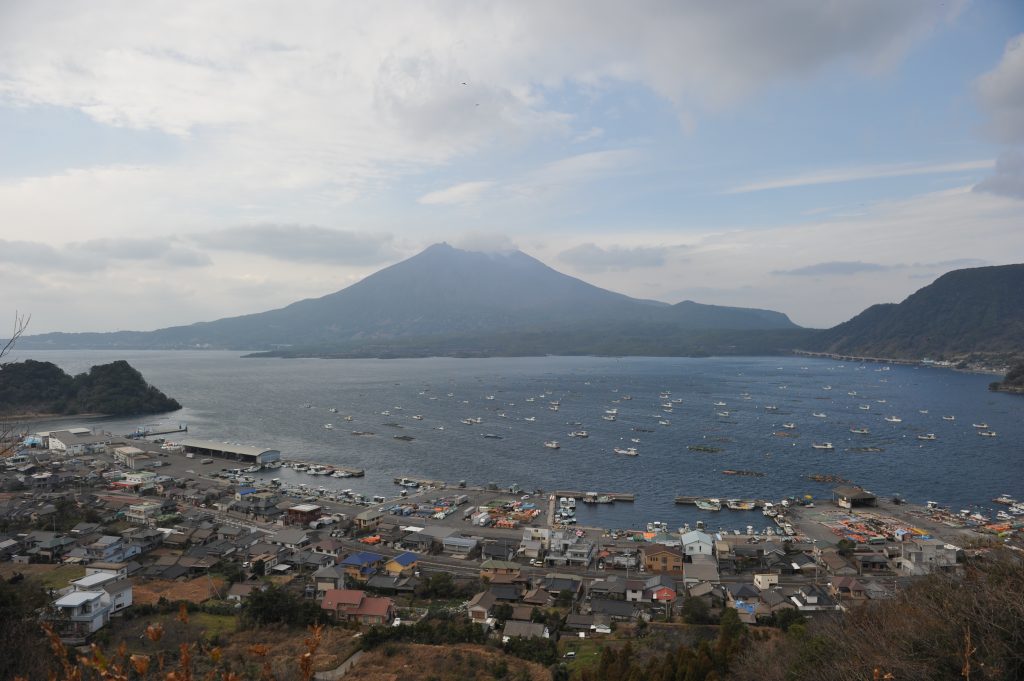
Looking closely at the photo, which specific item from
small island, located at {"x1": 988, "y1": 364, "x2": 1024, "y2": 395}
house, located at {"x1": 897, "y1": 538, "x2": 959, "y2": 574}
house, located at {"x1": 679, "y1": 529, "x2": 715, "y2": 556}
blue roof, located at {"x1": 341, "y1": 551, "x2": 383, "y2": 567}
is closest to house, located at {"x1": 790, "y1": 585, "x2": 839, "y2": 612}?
house, located at {"x1": 679, "y1": 529, "x2": 715, "y2": 556}

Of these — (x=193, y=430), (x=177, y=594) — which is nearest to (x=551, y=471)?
(x=177, y=594)

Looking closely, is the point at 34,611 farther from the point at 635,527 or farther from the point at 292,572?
the point at 635,527

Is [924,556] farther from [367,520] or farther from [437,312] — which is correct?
[437,312]

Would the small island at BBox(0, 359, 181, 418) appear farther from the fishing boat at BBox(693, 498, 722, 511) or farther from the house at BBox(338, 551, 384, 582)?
the fishing boat at BBox(693, 498, 722, 511)

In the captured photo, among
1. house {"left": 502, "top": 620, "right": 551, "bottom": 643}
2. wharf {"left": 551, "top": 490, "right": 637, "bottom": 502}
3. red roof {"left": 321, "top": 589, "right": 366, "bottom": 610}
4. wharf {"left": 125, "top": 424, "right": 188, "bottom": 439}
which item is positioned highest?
wharf {"left": 125, "top": 424, "right": 188, "bottom": 439}

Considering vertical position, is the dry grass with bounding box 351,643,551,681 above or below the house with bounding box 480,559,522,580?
above

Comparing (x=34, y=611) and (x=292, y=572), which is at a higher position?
(x=34, y=611)
